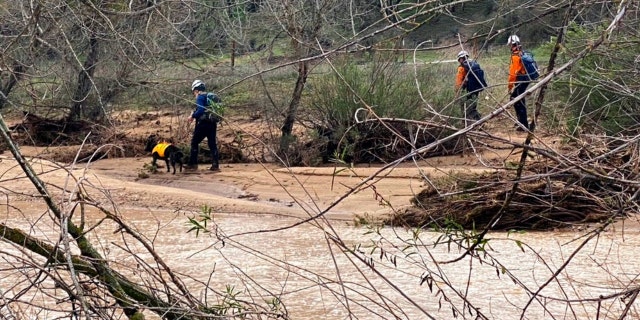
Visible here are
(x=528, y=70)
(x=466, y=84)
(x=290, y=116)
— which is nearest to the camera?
(x=466, y=84)

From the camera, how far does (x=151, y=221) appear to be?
1301 centimetres

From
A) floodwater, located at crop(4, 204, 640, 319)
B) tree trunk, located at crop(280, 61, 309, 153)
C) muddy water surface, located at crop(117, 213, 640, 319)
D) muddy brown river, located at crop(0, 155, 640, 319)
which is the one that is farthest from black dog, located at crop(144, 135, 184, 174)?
muddy water surface, located at crop(117, 213, 640, 319)

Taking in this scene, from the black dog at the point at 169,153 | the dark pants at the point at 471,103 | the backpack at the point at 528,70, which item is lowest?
the black dog at the point at 169,153

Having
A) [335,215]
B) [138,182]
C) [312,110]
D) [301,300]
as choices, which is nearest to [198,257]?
[301,300]

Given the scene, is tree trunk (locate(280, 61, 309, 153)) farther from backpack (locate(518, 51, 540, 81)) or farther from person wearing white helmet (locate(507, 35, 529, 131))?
backpack (locate(518, 51, 540, 81))

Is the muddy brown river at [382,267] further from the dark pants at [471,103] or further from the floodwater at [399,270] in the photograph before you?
the dark pants at [471,103]

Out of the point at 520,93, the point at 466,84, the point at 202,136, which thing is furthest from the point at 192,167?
the point at 520,93

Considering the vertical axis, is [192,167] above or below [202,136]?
below

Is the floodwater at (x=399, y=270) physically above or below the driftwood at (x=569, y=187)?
below

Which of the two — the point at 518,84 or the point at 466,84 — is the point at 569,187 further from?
the point at 466,84

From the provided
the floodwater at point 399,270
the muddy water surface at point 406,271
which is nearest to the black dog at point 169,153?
the floodwater at point 399,270

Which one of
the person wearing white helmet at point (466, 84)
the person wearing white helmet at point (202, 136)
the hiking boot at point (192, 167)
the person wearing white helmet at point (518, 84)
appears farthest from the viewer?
the hiking boot at point (192, 167)

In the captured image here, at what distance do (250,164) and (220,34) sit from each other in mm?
2309

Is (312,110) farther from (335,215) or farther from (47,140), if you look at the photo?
(47,140)
